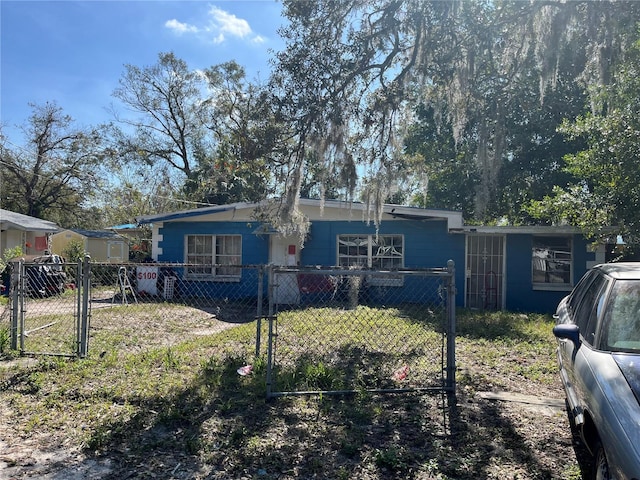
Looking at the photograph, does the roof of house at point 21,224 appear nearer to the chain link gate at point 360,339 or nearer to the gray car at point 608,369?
the chain link gate at point 360,339

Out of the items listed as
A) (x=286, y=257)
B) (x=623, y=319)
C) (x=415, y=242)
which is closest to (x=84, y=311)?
(x=623, y=319)

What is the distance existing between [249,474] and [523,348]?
566cm

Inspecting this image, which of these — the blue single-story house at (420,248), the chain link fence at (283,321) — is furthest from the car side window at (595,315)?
the blue single-story house at (420,248)

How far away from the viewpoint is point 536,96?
13766 mm

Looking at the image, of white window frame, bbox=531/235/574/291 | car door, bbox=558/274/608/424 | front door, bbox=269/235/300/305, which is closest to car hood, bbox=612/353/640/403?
car door, bbox=558/274/608/424

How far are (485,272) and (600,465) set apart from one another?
11.2 metres

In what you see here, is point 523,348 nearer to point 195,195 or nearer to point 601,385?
point 601,385

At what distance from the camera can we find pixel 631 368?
2775 mm

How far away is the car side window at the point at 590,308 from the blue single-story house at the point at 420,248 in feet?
25.4

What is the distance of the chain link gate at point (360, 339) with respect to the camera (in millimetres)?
4996

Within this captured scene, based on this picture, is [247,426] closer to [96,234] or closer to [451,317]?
[451,317]

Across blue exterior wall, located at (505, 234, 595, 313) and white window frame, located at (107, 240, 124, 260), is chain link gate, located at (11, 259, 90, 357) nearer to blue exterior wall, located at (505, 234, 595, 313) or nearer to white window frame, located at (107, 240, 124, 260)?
blue exterior wall, located at (505, 234, 595, 313)

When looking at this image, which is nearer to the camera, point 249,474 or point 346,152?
point 249,474

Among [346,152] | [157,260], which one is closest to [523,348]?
[346,152]
